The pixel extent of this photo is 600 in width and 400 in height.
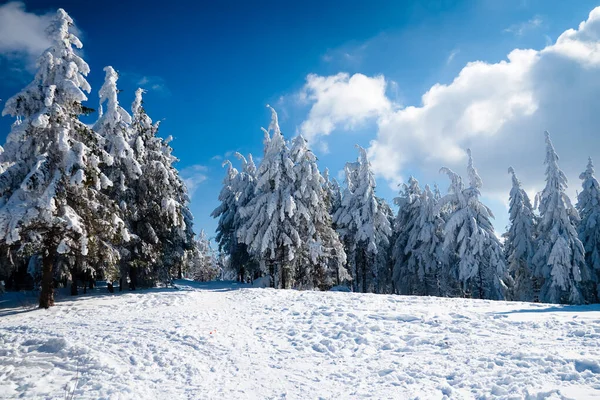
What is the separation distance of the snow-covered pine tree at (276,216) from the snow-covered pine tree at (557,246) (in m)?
18.7

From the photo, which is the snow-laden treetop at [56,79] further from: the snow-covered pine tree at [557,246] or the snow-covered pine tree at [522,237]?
the snow-covered pine tree at [522,237]

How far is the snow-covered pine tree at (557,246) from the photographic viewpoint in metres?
25.0

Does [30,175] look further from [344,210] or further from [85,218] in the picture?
[344,210]

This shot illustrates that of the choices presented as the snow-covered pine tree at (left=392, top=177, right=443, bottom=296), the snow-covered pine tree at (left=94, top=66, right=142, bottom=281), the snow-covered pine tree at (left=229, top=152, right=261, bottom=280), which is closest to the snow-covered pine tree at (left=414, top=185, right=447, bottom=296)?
the snow-covered pine tree at (left=392, top=177, right=443, bottom=296)

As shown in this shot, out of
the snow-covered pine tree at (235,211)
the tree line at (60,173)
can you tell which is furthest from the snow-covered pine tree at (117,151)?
the snow-covered pine tree at (235,211)

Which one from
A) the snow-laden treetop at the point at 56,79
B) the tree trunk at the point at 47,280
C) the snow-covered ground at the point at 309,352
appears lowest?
the snow-covered ground at the point at 309,352

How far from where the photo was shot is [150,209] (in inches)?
880

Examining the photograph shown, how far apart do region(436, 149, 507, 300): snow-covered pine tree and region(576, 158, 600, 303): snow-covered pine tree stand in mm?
6471

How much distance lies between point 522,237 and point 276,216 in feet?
76.0

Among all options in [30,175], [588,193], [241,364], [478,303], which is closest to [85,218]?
[30,175]

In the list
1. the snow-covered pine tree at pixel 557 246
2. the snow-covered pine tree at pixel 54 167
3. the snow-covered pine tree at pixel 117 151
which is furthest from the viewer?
the snow-covered pine tree at pixel 557 246

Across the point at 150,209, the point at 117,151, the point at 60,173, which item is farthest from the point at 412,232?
the point at 60,173

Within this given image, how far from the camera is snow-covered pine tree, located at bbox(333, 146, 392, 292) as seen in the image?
31.0 meters

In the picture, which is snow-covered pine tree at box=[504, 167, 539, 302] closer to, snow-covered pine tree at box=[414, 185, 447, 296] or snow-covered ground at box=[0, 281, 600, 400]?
snow-covered pine tree at box=[414, 185, 447, 296]
